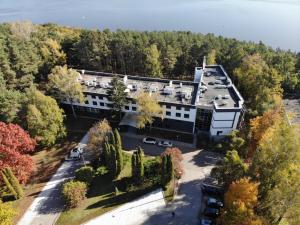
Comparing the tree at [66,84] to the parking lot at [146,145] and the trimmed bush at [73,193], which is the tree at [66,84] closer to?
the parking lot at [146,145]

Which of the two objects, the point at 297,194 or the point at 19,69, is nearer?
the point at 297,194

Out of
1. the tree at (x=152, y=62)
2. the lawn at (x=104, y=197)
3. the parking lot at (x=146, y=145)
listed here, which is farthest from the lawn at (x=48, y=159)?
the tree at (x=152, y=62)

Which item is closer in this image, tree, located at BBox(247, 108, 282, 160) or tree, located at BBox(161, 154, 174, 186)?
tree, located at BBox(161, 154, 174, 186)

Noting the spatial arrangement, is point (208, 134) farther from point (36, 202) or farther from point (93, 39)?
point (93, 39)

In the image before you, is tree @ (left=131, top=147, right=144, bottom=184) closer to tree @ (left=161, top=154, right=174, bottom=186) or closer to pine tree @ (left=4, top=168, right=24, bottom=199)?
tree @ (left=161, top=154, right=174, bottom=186)

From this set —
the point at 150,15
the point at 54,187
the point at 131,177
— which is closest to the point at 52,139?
the point at 54,187

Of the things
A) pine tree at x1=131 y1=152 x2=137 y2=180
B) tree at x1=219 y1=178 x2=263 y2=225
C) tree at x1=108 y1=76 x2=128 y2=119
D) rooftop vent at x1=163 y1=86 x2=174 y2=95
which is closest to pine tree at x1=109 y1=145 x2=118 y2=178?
pine tree at x1=131 y1=152 x2=137 y2=180

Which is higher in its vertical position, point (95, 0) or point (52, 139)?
point (95, 0)
